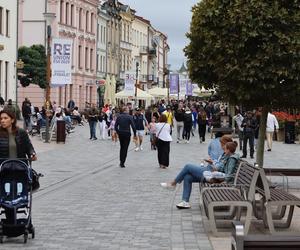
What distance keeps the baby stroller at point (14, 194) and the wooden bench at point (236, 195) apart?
2.28 m

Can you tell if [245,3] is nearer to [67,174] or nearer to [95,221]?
[95,221]

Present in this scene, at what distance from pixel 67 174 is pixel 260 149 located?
560 centimetres

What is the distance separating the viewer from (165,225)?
1048 centimetres

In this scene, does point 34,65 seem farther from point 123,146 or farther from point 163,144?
point 163,144

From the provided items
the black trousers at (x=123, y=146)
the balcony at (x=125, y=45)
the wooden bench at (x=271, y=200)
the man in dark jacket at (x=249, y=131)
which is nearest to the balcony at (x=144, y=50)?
the balcony at (x=125, y=45)

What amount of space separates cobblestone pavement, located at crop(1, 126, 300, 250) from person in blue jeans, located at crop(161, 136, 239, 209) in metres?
0.37

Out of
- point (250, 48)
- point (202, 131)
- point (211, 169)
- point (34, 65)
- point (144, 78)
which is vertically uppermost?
point (144, 78)

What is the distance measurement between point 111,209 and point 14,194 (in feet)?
10.3

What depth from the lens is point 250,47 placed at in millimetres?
13031

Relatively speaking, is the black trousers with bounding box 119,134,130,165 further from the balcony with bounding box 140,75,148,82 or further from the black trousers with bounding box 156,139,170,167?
the balcony with bounding box 140,75,148,82

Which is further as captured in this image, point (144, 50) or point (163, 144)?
point (144, 50)

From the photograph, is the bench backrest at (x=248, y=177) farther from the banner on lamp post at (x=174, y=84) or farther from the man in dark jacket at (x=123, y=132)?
the banner on lamp post at (x=174, y=84)

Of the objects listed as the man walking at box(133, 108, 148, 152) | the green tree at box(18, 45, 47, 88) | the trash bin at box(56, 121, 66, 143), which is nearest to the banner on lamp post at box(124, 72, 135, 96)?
the green tree at box(18, 45, 47, 88)

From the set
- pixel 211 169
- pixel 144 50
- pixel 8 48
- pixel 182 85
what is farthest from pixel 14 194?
pixel 144 50
